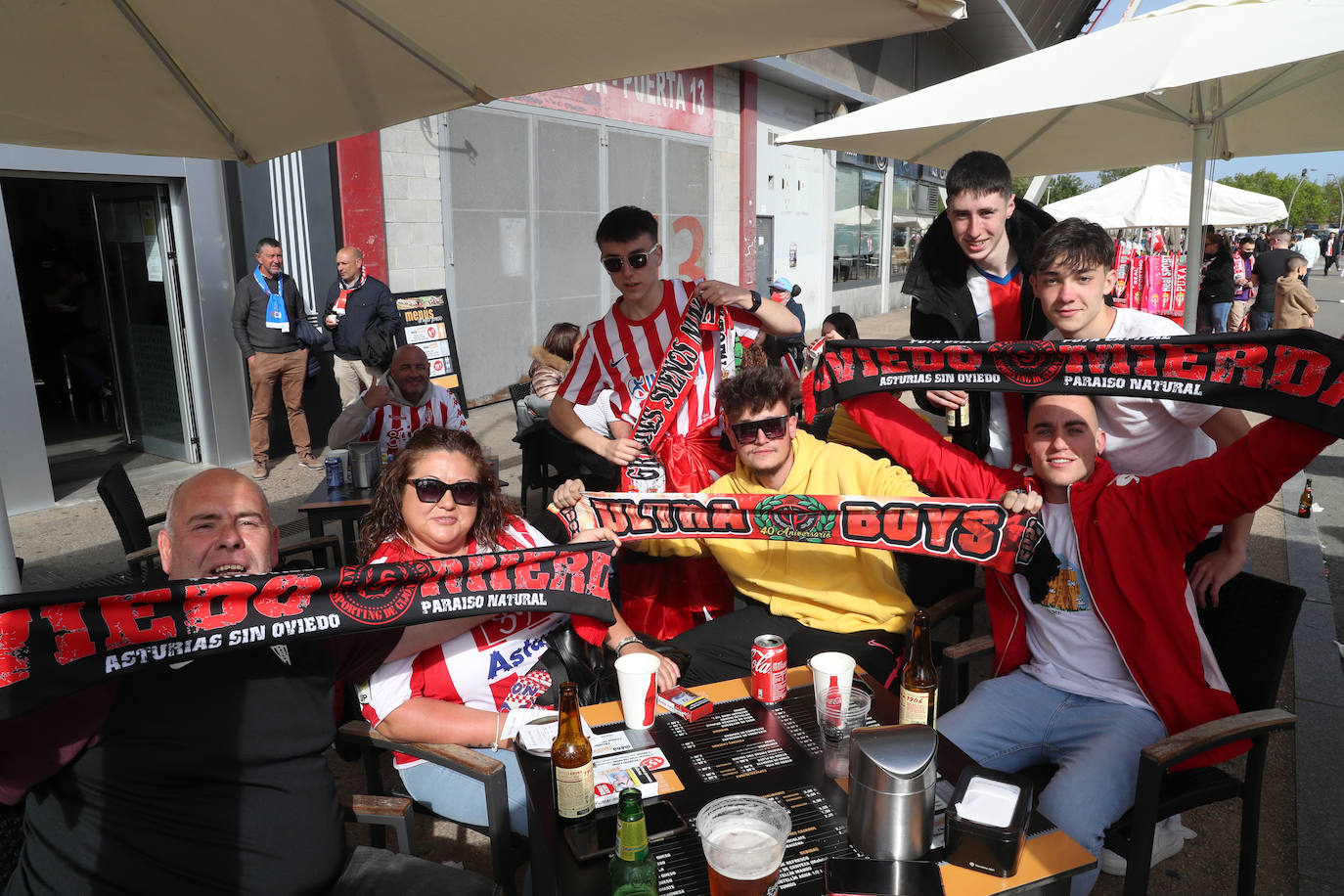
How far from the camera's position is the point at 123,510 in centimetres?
431

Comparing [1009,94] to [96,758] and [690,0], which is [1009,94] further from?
[96,758]

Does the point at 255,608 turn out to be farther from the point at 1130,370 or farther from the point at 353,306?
the point at 353,306

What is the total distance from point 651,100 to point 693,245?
107 inches

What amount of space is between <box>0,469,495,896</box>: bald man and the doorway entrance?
698 centimetres

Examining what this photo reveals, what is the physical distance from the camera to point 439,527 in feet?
9.35

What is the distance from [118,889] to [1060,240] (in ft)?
11.3

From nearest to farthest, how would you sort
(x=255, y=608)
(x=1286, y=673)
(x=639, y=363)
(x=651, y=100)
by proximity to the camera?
(x=255, y=608) → (x=639, y=363) → (x=1286, y=673) → (x=651, y=100)

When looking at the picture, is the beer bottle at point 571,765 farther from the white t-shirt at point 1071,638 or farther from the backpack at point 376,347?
the backpack at point 376,347

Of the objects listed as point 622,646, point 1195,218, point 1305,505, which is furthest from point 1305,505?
point 622,646

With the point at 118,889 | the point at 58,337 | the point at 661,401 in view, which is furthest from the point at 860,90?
the point at 118,889

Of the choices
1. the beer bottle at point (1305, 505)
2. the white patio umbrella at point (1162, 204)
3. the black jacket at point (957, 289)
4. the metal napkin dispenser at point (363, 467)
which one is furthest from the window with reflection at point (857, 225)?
the black jacket at point (957, 289)

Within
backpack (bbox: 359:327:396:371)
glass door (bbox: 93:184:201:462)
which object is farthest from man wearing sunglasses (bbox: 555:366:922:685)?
glass door (bbox: 93:184:201:462)

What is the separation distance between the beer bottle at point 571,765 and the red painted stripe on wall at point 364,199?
839 cm

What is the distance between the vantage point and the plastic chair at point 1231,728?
2.41m
